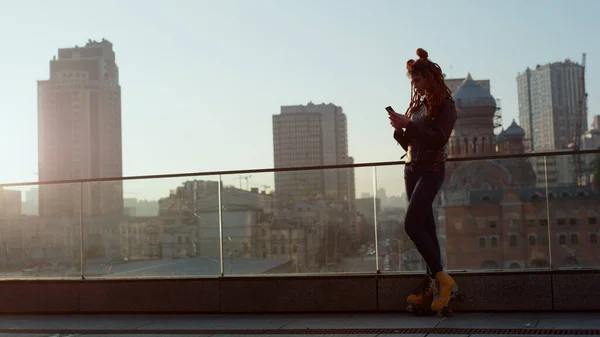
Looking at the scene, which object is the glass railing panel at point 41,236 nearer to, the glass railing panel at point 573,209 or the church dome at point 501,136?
the glass railing panel at point 573,209

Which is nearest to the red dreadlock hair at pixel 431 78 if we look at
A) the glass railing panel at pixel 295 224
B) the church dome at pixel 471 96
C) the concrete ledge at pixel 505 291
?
the glass railing panel at pixel 295 224

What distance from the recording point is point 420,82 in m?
5.88

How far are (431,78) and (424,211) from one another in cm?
92

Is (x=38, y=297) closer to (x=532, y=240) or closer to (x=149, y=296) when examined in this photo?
(x=149, y=296)

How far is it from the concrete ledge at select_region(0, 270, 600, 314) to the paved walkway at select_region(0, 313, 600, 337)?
150 millimetres

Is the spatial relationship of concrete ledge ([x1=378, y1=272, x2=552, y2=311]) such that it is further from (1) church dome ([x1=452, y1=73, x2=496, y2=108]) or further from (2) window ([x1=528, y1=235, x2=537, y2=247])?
(1) church dome ([x1=452, y1=73, x2=496, y2=108])

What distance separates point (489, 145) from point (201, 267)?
141 metres

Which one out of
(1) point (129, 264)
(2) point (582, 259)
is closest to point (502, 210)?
(2) point (582, 259)

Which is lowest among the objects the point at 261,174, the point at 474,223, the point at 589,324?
the point at 589,324

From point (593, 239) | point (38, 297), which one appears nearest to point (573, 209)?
point (593, 239)

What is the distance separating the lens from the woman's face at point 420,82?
19.2ft

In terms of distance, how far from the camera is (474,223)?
296 inches

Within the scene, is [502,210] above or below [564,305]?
above

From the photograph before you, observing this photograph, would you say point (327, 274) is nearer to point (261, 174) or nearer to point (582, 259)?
point (261, 174)
